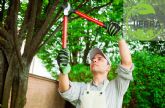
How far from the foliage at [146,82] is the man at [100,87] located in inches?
362

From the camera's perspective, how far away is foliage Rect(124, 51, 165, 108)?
1225 centimetres

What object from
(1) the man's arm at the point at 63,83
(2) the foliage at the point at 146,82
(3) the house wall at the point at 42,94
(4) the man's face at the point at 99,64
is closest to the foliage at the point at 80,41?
(3) the house wall at the point at 42,94

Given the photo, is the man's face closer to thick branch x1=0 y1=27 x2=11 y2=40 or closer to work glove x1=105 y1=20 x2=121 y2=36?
work glove x1=105 y1=20 x2=121 y2=36

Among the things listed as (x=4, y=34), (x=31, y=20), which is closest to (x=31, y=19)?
(x=31, y=20)

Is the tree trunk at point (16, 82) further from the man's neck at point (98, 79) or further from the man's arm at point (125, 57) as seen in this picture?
the man's arm at point (125, 57)

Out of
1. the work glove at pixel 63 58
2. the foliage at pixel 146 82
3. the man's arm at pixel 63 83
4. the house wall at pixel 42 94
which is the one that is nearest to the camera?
the work glove at pixel 63 58

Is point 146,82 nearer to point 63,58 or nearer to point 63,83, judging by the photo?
point 63,83

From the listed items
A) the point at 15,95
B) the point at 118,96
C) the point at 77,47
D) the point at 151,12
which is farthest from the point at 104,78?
the point at 77,47

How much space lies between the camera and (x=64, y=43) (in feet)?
9.66

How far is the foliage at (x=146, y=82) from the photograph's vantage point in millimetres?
12250

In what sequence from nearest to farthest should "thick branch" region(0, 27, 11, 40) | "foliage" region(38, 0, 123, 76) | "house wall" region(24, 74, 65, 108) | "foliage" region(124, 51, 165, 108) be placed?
"thick branch" region(0, 27, 11, 40)
"house wall" region(24, 74, 65, 108)
"foliage" region(124, 51, 165, 108)
"foliage" region(38, 0, 123, 76)

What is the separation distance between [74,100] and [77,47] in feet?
45.9

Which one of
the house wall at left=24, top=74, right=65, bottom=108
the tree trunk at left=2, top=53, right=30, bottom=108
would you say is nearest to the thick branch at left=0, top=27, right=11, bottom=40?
the tree trunk at left=2, top=53, right=30, bottom=108

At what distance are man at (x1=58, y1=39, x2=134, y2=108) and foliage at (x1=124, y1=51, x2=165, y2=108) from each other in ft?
30.2
